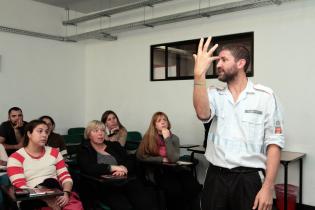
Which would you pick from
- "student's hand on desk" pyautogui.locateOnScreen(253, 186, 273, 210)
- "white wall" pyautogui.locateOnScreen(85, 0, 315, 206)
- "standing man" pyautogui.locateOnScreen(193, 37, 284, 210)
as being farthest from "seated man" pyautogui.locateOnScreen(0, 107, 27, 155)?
"student's hand on desk" pyautogui.locateOnScreen(253, 186, 273, 210)

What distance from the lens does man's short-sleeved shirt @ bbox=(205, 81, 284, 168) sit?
1.76 metres

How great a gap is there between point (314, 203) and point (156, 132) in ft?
6.94

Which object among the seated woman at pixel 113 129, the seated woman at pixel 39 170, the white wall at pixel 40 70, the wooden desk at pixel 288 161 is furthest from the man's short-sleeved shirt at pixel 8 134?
the wooden desk at pixel 288 161

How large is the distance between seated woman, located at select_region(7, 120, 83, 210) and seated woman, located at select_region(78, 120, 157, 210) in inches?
11.0

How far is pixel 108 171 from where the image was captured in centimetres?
324

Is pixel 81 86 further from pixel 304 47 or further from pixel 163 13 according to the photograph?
pixel 304 47

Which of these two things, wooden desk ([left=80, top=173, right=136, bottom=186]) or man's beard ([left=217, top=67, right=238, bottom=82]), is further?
wooden desk ([left=80, top=173, right=136, bottom=186])

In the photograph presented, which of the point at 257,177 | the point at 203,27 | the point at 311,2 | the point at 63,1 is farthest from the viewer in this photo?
the point at 63,1

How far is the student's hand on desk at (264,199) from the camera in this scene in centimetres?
Result: 163

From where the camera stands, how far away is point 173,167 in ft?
11.8

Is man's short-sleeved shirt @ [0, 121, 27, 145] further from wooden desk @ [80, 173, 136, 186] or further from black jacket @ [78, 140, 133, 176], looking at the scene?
wooden desk @ [80, 173, 136, 186]

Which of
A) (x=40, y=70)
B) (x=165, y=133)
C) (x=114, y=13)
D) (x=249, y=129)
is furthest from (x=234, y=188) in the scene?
(x=40, y=70)

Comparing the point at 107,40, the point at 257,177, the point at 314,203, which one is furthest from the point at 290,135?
the point at 107,40

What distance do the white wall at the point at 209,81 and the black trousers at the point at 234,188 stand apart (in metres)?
2.65
